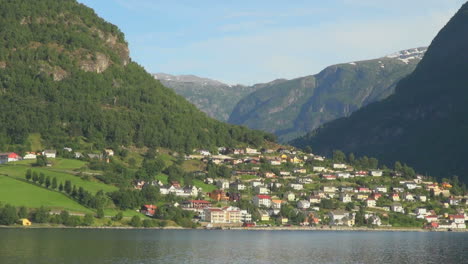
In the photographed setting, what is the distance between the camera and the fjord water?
344 feet

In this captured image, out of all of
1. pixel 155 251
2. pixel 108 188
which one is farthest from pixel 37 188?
pixel 155 251

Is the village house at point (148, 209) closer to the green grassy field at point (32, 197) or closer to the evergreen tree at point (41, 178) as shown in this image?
the green grassy field at point (32, 197)

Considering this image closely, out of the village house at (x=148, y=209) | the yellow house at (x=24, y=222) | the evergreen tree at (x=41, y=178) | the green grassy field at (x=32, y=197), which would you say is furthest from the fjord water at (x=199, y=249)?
the village house at (x=148, y=209)

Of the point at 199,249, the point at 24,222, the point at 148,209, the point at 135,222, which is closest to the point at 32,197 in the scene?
the point at 24,222

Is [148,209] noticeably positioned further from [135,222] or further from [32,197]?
[32,197]

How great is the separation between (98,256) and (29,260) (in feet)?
37.6

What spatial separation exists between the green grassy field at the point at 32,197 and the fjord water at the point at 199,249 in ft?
75.5

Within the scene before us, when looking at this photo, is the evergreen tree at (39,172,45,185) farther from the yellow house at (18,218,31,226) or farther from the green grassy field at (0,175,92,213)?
the yellow house at (18,218,31,226)

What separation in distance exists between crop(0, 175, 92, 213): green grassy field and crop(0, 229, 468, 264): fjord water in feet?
75.5

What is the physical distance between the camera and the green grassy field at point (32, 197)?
17375 cm

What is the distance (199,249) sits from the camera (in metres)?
124

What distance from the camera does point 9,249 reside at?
107 meters

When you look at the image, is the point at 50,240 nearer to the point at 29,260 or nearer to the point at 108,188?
the point at 29,260

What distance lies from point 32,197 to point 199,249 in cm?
6809
